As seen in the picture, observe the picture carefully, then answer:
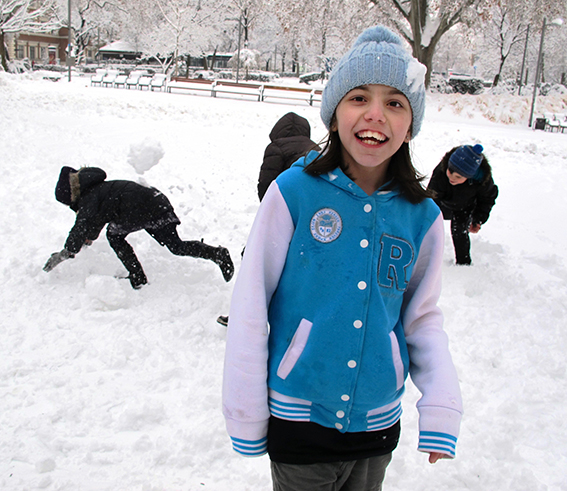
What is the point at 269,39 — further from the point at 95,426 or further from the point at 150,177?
the point at 95,426

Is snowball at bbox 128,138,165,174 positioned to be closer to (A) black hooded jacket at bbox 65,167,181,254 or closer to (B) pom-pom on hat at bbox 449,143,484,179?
(A) black hooded jacket at bbox 65,167,181,254

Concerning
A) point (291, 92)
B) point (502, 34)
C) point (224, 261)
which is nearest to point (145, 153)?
point (224, 261)

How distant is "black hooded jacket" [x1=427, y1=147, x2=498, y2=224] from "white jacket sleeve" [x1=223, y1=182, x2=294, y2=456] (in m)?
4.36

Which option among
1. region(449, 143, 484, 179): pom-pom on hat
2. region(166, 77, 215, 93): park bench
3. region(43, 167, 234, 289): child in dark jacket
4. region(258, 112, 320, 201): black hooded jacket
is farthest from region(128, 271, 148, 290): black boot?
region(166, 77, 215, 93): park bench

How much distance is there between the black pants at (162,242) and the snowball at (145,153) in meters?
1.49

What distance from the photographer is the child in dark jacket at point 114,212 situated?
176 inches

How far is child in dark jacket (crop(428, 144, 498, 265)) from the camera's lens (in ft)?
17.9

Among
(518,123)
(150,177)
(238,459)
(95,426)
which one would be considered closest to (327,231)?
(238,459)

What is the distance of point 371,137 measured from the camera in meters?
1.56

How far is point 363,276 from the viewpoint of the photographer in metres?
1.53

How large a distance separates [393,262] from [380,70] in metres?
0.61

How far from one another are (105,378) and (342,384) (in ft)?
8.01

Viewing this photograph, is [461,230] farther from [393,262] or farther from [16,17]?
[16,17]

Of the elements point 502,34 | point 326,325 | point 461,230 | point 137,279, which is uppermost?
point 502,34
